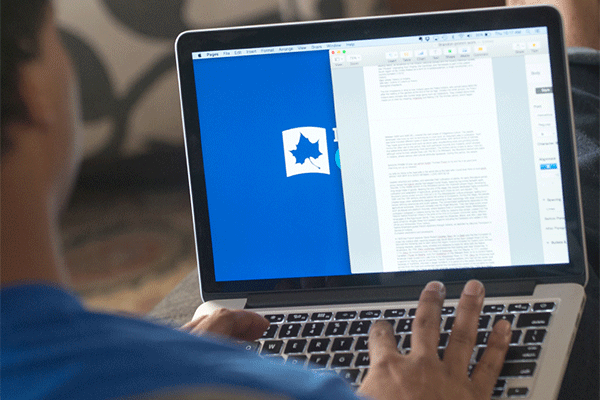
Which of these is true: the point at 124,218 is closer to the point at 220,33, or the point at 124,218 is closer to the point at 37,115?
the point at 220,33

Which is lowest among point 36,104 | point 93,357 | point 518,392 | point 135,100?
point 518,392

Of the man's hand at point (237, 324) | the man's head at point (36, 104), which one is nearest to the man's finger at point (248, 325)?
the man's hand at point (237, 324)

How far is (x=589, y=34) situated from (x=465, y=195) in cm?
41

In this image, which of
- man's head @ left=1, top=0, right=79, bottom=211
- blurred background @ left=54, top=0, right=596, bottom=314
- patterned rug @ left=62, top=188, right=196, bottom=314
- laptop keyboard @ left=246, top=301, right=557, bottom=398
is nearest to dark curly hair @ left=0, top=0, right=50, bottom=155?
man's head @ left=1, top=0, right=79, bottom=211

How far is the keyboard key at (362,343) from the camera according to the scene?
1.90 feet

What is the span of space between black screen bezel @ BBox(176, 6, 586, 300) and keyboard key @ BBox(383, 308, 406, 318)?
0.03 m

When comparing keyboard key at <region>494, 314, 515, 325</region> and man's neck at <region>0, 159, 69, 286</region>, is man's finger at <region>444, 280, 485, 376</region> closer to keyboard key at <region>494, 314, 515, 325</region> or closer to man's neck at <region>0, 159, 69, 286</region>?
keyboard key at <region>494, 314, 515, 325</region>

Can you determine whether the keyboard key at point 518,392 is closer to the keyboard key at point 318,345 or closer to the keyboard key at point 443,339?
the keyboard key at point 443,339

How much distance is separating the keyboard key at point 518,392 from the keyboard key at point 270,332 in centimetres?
24

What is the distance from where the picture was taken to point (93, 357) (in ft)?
0.78

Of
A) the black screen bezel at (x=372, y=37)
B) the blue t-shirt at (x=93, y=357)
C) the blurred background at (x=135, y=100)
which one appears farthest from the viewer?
the blurred background at (x=135, y=100)

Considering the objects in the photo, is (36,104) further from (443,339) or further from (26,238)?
(443,339)

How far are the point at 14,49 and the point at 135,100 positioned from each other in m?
2.22

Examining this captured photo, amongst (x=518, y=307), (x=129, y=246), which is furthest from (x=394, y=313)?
(x=129, y=246)
